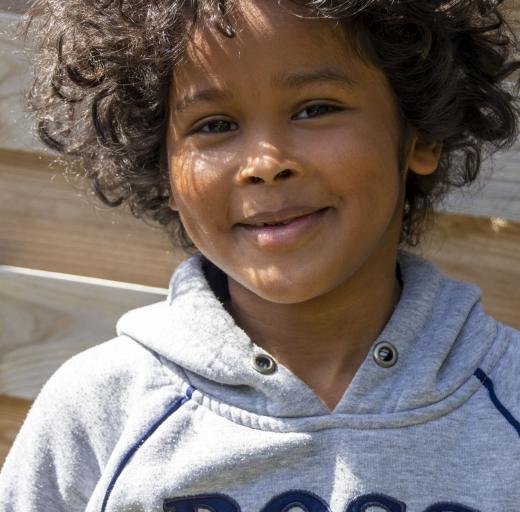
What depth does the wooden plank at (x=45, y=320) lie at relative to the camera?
2.26m

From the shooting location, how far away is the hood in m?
1.63

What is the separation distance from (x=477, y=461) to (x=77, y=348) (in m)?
1.00

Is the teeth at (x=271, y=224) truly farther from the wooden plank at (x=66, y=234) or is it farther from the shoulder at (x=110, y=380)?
the wooden plank at (x=66, y=234)

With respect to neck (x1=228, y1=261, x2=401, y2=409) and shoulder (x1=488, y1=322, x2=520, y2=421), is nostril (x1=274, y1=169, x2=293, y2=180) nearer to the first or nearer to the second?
neck (x1=228, y1=261, x2=401, y2=409)

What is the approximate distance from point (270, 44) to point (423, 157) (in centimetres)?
40

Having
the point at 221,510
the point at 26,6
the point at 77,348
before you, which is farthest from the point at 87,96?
the point at 221,510

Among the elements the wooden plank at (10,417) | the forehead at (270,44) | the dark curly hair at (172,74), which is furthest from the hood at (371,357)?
the wooden plank at (10,417)

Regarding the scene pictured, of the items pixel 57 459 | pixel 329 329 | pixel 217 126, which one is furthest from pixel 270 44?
pixel 57 459

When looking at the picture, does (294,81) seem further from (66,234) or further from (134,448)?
(66,234)

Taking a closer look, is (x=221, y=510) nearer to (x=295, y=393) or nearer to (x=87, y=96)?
(x=295, y=393)

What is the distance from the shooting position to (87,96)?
1932 millimetres

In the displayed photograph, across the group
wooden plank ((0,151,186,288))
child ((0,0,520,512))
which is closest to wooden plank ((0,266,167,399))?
wooden plank ((0,151,186,288))

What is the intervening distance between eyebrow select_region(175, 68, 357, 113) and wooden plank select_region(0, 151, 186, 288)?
0.67 m

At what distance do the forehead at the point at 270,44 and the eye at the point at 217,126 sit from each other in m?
0.07
